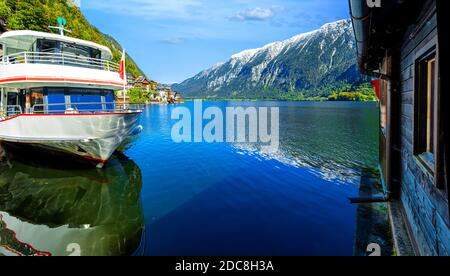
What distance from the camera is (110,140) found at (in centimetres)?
1448

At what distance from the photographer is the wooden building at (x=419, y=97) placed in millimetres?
3382

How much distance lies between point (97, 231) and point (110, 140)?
678 cm

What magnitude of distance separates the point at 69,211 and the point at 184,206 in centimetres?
410

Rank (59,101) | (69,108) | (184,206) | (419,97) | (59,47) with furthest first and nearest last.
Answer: (59,47) → (69,108) → (59,101) → (184,206) → (419,97)

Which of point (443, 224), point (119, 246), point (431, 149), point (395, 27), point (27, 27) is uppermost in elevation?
point (27, 27)

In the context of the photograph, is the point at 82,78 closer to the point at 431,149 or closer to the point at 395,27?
the point at 395,27

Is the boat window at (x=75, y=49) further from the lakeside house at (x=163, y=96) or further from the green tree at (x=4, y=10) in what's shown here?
the lakeside house at (x=163, y=96)

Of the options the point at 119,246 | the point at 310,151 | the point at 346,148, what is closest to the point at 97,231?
the point at 119,246

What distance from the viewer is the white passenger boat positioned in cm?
1340

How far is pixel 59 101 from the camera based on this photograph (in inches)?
567

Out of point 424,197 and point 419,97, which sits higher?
point 419,97

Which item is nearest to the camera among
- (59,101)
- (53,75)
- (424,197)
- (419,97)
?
(424,197)

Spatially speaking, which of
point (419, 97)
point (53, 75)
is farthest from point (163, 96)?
point (419, 97)

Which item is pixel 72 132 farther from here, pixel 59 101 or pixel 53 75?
pixel 53 75
